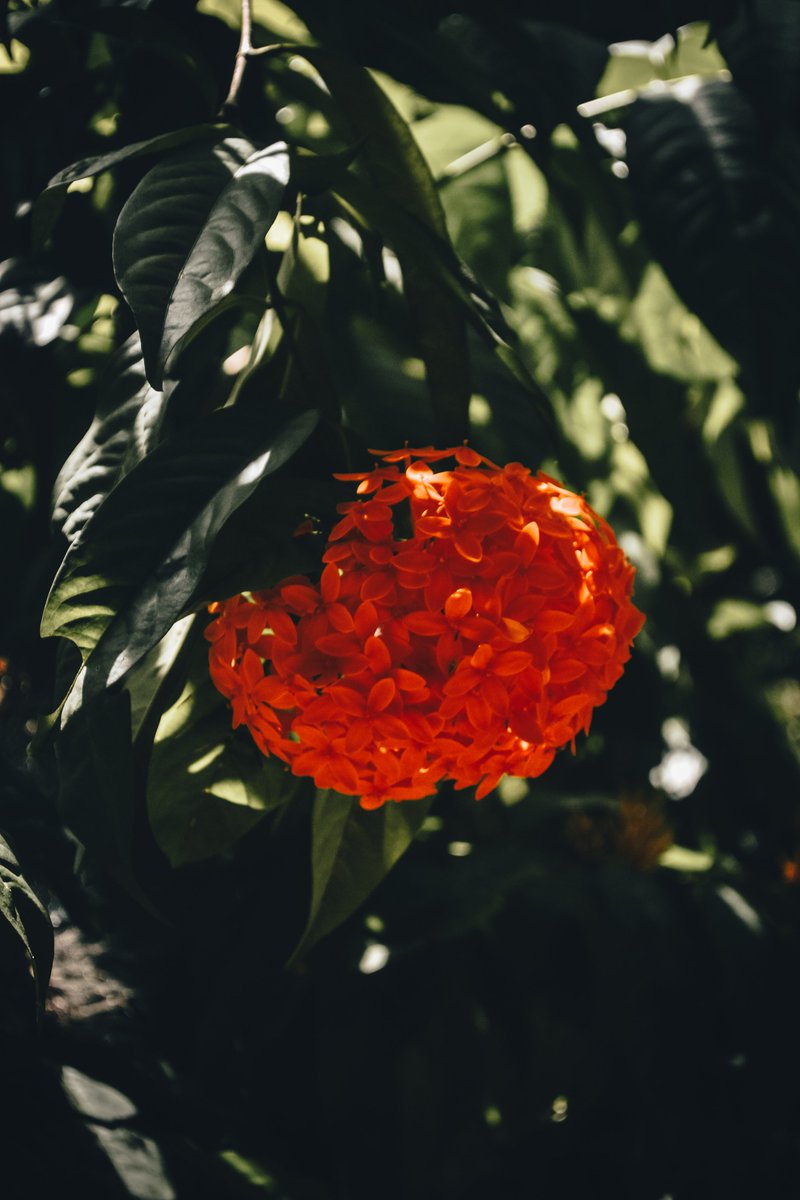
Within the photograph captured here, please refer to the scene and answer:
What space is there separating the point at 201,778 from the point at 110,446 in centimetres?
28

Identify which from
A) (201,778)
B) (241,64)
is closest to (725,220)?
(241,64)

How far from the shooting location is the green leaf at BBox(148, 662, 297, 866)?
0.78 meters

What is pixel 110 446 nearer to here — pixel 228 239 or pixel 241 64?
pixel 228 239

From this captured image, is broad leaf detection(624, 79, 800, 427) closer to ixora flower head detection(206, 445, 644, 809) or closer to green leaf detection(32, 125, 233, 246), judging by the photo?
ixora flower head detection(206, 445, 644, 809)

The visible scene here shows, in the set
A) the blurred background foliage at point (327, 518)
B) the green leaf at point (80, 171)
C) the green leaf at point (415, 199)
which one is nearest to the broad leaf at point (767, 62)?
the blurred background foliage at point (327, 518)

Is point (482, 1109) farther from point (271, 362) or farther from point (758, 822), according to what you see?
point (271, 362)

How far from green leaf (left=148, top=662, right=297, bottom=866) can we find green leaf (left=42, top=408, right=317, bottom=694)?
21cm

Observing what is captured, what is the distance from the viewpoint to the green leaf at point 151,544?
21.4 inches

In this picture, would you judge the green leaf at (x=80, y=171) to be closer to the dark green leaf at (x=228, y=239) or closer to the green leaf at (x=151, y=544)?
the dark green leaf at (x=228, y=239)

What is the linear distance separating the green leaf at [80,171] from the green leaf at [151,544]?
191 millimetres

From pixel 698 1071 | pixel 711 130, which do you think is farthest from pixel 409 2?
pixel 698 1071

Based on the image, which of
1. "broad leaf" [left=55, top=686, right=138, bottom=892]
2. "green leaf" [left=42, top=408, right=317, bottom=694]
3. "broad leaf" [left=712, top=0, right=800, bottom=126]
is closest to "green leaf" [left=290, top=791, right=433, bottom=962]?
"broad leaf" [left=55, top=686, right=138, bottom=892]

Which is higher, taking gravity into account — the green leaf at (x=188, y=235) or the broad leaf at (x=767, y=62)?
the green leaf at (x=188, y=235)

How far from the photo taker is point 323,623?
0.67 metres
